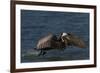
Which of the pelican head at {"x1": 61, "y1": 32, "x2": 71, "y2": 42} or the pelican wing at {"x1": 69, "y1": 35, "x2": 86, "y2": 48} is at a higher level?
the pelican head at {"x1": 61, "y1": 32, "x2": 71, "y2": 42}

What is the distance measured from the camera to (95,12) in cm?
194

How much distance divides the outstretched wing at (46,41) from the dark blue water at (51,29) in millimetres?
35

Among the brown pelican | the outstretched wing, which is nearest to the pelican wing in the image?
the brown pelican

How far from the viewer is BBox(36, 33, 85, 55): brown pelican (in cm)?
178

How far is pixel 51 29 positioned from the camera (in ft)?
5.92

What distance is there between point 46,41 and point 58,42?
0.40 ft

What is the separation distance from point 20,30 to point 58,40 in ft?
1.25

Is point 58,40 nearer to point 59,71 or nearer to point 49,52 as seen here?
point 49,52

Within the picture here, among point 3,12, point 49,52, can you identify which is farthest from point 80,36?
point 3,12

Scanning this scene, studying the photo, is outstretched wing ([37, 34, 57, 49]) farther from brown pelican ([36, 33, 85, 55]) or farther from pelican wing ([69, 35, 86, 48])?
pelican wing ([69, 35, 86, 48])

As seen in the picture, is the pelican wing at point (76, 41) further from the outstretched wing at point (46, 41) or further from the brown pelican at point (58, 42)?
the outstretched wing at point (46, 41)

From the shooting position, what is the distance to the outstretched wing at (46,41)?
1771mm

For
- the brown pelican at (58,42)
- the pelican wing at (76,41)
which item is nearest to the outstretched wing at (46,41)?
the brown pelican at (58,42)

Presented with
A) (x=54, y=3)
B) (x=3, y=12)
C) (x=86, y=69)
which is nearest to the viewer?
(x=3, y=12)
